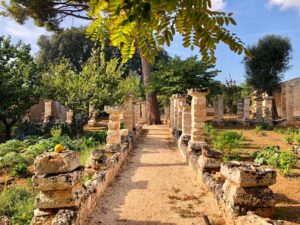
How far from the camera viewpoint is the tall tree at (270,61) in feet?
85.1

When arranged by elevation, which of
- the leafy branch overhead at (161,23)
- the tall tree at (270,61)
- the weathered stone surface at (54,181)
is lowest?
A: the weathered stone surface at (54,181)

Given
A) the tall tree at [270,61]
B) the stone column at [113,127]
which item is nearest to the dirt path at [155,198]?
the stone column at [113,127]

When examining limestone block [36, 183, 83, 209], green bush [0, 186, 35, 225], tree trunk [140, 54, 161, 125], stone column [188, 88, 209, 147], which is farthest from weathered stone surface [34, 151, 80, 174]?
tree trunk [140, 54, 161, 125]

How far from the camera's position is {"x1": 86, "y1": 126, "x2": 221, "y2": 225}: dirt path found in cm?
514

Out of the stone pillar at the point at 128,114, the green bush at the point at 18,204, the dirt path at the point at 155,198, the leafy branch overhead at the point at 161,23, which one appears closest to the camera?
the leafy branch overhead at the point at 161,23

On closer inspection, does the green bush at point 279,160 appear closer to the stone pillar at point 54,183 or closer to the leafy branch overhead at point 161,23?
the stone pillar at point 54,183

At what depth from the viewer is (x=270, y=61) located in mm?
26016

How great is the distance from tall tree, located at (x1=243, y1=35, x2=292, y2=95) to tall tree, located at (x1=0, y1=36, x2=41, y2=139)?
18683 mm

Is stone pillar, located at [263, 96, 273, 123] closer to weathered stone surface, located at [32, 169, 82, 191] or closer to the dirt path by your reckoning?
the dirt path

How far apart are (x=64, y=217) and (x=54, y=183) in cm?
53

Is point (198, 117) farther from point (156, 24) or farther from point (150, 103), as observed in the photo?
point (150, 103)

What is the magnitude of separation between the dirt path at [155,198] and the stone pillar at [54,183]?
2.63ft

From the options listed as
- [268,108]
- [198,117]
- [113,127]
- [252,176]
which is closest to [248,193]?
[252,176]

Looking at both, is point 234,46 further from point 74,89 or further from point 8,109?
point 8,109
